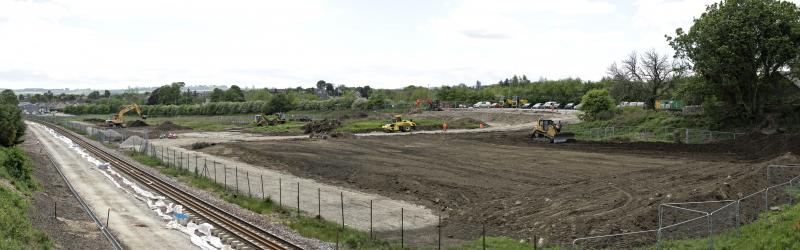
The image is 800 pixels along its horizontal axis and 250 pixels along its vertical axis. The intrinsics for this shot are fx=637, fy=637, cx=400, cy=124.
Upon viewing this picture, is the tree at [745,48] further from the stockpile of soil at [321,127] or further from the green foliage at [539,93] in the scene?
the green foliage at [539,93]

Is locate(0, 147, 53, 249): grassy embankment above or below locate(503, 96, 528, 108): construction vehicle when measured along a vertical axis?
below

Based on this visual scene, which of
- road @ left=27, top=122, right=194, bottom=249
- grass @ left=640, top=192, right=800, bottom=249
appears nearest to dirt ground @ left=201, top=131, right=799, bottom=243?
grass @ left=640, top=192, right=800, bottom=249

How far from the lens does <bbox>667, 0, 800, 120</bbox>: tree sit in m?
46.8

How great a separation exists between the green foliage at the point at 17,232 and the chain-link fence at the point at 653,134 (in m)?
45.5

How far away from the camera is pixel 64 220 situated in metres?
26.9

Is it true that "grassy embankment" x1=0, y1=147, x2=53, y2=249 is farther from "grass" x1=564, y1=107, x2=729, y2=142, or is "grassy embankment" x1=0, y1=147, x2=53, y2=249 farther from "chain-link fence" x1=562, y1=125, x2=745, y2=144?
"grass" x1=564, y1=107, x2=729, y2=142

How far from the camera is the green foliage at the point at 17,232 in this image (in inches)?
736

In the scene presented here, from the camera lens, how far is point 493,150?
5284cm

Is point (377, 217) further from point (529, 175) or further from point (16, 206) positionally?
point (16, 206)

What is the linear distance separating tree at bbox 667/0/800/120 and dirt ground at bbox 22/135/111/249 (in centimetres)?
4303

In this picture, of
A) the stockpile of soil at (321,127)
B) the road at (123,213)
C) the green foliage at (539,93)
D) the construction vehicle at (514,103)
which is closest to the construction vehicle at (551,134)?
the stockpile of soil at (321,127)

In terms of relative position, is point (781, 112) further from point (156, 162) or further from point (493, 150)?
point (156, 162)

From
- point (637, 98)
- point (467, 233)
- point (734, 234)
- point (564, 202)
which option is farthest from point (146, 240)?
point (637, 98)

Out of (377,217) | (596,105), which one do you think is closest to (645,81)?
(596,105)
